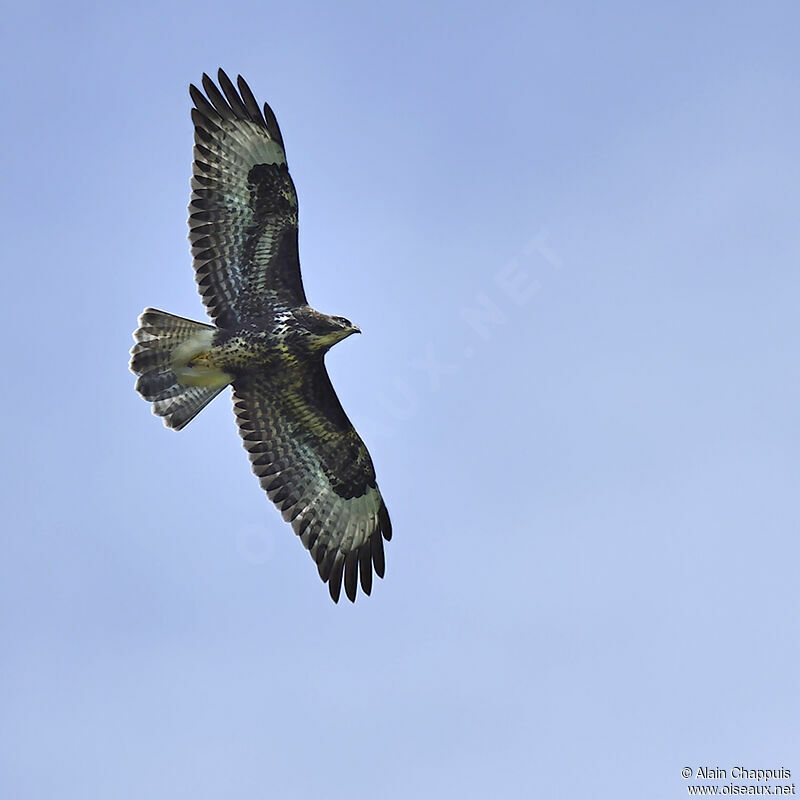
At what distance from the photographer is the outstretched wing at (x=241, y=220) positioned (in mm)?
16234

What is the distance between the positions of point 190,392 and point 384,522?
2.74m

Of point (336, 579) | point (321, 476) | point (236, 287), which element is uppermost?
point (236, 287)

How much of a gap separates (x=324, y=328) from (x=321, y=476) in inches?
79.6

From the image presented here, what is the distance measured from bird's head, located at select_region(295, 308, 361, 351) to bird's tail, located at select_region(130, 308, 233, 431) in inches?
41.5

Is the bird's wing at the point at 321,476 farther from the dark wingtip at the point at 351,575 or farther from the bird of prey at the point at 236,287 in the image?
the bird of prey at the point at 236,287

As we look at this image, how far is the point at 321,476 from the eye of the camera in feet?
56.5

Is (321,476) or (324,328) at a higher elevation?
(324,328)

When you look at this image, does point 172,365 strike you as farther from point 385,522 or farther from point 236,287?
point 385,522

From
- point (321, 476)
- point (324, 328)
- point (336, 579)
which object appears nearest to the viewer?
point (324, 328)

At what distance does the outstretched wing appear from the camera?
639 inches

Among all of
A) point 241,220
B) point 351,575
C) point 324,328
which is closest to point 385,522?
point 351,575

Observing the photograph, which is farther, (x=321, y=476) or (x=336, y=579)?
(x=321, y=476)

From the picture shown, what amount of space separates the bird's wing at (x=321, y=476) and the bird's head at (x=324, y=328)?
0.78 metres

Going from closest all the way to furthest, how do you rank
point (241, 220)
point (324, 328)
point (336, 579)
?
point (324, 328) → point (241, 220) → point (336, 579)
